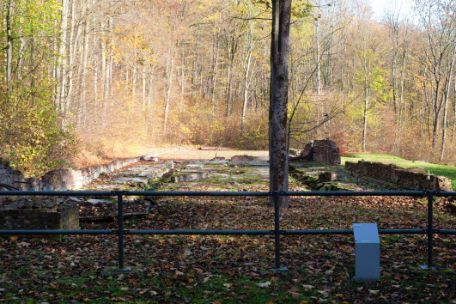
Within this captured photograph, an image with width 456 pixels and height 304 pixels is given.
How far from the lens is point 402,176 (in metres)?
16.9

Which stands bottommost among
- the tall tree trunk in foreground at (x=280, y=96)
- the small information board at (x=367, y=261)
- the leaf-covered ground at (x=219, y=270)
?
the leaf-covered ground at (x=219, y=270)

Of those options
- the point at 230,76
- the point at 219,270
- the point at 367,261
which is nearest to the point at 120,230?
the point at 219,270

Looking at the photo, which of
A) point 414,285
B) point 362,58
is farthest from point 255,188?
point 362,58

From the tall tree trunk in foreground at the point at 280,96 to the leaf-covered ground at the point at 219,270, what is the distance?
6.69ft

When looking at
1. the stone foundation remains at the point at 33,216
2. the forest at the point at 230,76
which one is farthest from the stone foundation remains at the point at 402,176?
the stone foundation remains at the point at 33,216

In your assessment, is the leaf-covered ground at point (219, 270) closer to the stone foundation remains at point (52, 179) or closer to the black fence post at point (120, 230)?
the black fence post at point (120, 230)

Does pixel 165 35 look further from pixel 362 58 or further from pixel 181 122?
pixel 362 58

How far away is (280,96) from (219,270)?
579 centimetres

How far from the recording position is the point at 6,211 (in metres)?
8.01

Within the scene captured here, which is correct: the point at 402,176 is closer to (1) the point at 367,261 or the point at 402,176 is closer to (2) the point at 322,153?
(1) the point at 367,261

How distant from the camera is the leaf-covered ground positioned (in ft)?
18.0

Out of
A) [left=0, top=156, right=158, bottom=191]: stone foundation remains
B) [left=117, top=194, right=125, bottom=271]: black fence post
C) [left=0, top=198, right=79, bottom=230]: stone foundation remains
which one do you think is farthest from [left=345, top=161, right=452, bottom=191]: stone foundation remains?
[left=0, top=156, right=158, bottom=191]: stone foundation remains

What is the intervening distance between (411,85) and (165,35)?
2707 cm

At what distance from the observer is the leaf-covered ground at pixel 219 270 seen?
548 centimetres
